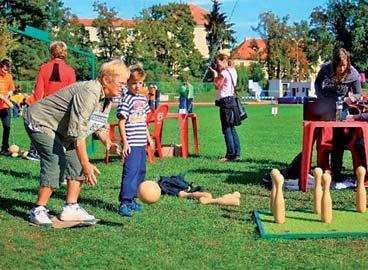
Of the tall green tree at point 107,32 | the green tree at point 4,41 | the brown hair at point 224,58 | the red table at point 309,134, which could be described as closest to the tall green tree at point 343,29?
the tall green tree at point 107,32

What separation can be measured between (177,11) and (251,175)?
77.5 meters

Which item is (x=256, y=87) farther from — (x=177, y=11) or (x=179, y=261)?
(x=179, y=261)

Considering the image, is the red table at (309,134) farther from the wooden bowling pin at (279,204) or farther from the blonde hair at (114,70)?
the blonde hair at (114,70)

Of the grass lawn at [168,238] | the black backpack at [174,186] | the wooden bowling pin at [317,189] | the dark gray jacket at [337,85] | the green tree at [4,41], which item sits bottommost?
the grass lawn at [168,238]

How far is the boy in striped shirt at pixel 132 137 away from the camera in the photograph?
694cm

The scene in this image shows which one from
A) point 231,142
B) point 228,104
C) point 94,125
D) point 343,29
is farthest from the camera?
point 343,29

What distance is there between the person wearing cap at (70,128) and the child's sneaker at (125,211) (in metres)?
0.42

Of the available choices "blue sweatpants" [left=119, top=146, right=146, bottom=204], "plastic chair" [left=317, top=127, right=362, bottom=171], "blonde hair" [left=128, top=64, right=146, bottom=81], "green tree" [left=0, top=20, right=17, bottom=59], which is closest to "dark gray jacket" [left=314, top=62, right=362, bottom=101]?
"plastic chair" [left=317, top=127, right=362, bottom=171]

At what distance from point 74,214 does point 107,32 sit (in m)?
69.8

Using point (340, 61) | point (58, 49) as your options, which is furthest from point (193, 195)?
point (58, 49)

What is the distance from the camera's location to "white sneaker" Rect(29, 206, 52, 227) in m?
6.32

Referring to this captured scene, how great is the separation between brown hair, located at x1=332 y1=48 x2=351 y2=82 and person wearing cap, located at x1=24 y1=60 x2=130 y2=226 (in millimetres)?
3586

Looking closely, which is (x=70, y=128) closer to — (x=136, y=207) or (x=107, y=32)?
(x=136, y=207)

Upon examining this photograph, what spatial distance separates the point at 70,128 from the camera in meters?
5.89
